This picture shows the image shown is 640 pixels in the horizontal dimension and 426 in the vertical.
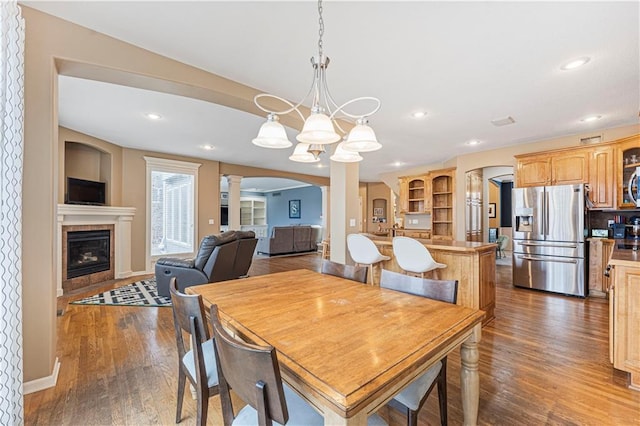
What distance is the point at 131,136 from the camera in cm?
486

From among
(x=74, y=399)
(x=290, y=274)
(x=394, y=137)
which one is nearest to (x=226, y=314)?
(x=290, y=274)

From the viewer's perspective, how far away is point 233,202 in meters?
7.32

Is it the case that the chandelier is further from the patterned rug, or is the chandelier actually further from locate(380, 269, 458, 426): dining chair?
the patterned rug

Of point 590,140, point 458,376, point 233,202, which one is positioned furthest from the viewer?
point 233,202

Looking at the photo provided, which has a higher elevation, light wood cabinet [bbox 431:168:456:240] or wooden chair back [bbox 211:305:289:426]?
light wood cabinet [bbox 431:168:456:240]

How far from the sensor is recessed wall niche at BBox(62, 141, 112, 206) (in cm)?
510

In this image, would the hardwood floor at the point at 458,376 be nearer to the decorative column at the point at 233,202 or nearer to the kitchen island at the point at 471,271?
the kitchen island at the point at 471,271

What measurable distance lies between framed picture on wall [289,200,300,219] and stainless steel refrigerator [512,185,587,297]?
8.51 m

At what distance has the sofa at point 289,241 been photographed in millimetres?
8406

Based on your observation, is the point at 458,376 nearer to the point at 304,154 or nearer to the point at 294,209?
the point at 304,154

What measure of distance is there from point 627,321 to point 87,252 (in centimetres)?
694

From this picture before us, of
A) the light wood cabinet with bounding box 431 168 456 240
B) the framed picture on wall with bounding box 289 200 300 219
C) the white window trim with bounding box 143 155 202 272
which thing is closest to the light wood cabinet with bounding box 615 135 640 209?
the light wood cabinet with bounding box 431 168 456 240

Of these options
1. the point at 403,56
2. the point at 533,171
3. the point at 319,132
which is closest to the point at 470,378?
the point at 319,132

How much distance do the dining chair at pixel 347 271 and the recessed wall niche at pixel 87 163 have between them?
16.9 feet
